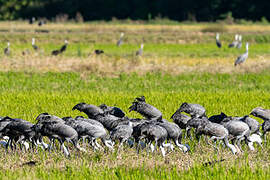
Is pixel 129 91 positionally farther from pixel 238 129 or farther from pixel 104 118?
pixel 238 129

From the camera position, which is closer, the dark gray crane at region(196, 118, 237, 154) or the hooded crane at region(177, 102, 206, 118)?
the dark gray crane at region(196, 118, 237, 154)

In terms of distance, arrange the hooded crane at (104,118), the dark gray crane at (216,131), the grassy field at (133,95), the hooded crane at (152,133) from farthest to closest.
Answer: the hooded crane at (104,118)
the dark gray crane at (216,131)
the hooded crane at (152,133)
the grassy field at (133,95)

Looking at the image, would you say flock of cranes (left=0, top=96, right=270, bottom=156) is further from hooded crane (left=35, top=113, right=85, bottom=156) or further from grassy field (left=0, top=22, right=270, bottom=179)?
grassy field (left=0, top=22, right=270, bottom=179)

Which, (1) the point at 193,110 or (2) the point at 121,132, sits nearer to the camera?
(2) the point at 121,132

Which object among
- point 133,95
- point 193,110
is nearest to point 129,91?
point 133,95

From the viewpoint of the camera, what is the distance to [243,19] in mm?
73688

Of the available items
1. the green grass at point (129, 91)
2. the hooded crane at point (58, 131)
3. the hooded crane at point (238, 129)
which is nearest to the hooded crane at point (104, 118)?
the hooded crane at point (58, 131)

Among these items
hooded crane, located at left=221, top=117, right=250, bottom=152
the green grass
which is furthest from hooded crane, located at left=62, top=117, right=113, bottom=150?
the green grass

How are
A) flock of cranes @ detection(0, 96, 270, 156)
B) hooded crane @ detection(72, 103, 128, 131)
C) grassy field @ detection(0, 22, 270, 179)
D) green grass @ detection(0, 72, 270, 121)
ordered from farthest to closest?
green grass @ detection(0, 72, 270, 121)
hooded crane @ detection(72, 103, 128, 131)
flock of cranes @ detection(0, 96, 270, 156)
grassy field @ detection(0, 22, 270, 179)

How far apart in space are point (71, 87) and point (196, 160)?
12.8 meters

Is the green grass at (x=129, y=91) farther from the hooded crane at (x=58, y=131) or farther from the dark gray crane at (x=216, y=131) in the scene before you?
the dark gray crane at (x=216, y=131)

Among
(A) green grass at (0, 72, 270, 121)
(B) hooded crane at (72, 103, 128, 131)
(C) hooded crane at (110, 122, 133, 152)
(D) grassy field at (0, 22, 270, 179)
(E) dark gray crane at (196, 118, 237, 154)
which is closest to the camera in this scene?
(D) grassy field at (0, 22, 270, 179)

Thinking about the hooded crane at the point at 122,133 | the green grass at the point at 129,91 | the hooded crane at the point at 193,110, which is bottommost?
the green grass at the point at 129,91

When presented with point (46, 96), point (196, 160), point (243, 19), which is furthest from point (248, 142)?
point (243, 19)
